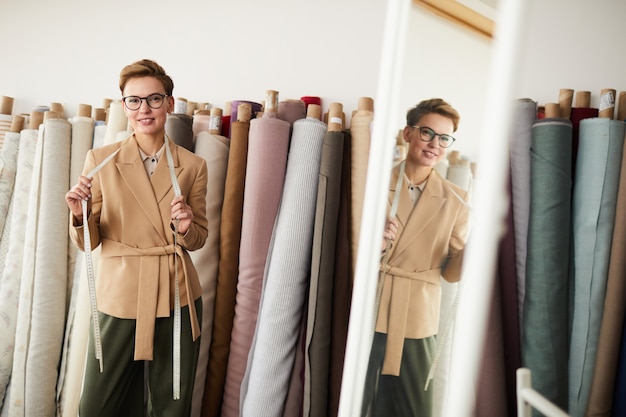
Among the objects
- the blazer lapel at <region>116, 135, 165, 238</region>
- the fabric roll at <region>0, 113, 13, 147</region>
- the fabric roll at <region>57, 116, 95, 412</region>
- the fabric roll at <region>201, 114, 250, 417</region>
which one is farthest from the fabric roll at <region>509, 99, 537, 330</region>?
the fabric roll at <region>0, 113, 13, 147</region>

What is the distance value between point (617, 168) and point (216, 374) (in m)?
0.91

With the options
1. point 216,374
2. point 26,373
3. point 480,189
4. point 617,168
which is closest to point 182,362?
point 216,374

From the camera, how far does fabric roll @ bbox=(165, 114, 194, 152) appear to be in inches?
39.5

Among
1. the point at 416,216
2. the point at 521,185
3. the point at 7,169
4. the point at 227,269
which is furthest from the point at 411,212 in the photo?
the point at 7,169

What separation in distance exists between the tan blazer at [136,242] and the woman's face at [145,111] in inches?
1.5

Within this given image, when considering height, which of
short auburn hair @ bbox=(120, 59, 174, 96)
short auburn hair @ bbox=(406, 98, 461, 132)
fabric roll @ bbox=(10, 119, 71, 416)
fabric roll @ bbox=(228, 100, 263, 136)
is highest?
short auburn hair @ bbox=(120, 59, 174, 96)

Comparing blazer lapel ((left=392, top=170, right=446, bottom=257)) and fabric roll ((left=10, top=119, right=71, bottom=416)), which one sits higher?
Answer: blazer lapel ((left=392, top=170, right=446, bottom=257))

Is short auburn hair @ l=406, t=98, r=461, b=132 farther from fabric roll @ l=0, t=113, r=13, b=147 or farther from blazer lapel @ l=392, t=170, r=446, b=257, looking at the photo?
fabric roll @ l=0, t=113, r=13, b=147

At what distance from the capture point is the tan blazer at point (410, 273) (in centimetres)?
53

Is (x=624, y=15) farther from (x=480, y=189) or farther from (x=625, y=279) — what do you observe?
(x=480, y=189)

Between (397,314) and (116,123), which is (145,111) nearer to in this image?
(116,123)

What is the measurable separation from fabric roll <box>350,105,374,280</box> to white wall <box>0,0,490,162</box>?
121 millimetres

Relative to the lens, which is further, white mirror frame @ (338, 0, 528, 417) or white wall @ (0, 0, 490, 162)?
white wall @ (0, 0, 490, 162)

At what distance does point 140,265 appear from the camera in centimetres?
89
